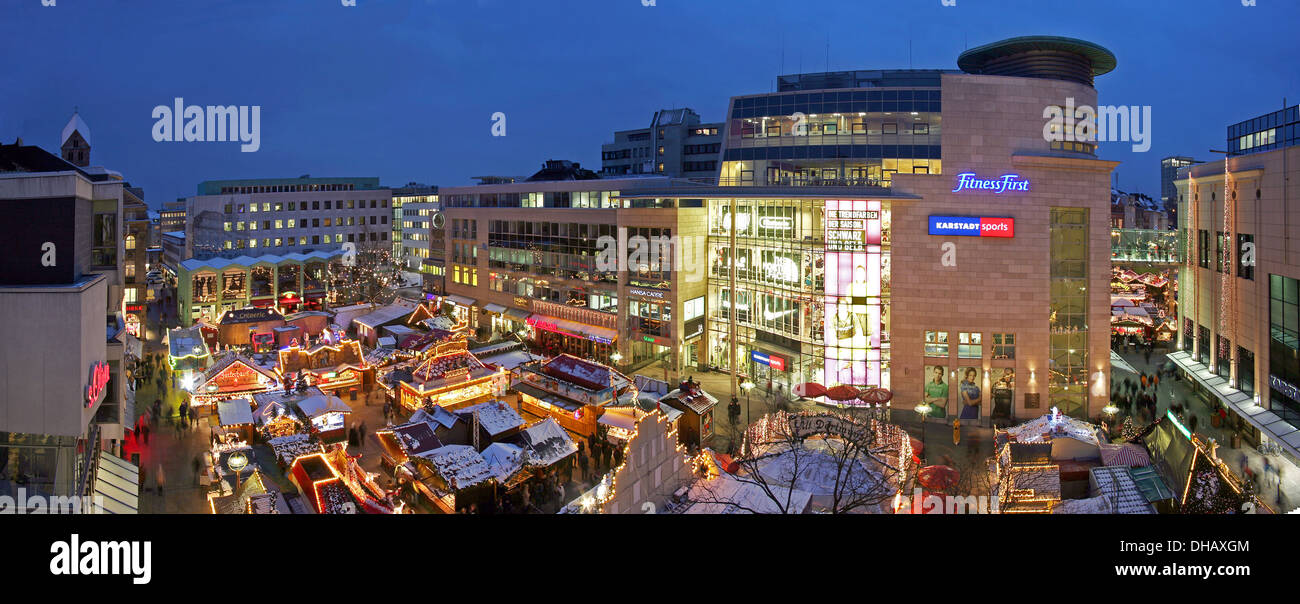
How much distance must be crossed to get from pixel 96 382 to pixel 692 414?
16.4 metres

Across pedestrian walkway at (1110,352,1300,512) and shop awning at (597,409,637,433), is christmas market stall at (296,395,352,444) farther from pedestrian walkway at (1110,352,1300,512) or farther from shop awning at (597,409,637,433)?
pedestrian walkway at (1110,352,1300,512)

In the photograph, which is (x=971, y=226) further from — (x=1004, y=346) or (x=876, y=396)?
(x=876, y=396)

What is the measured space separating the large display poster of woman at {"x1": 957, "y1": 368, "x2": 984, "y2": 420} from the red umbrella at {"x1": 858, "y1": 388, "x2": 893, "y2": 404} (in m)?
3.30

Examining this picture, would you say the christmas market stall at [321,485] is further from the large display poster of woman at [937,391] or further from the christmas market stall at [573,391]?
the large display poster of woman at [937,391]

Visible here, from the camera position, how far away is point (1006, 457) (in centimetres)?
1806

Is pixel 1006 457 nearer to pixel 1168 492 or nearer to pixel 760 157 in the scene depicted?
pixel 1168 492

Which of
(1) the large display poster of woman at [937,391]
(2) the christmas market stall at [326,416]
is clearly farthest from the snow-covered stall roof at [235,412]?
(1) the large display poster of woman at [937,391]

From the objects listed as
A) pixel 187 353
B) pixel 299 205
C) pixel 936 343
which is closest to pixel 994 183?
pixel 936 343

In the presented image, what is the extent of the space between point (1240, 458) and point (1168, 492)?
9346mm

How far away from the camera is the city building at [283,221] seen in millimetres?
64438

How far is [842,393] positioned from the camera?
26.8 meters

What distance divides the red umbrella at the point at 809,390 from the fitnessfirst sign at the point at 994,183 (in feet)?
32.2

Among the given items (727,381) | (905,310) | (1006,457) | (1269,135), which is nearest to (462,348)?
(727,381)

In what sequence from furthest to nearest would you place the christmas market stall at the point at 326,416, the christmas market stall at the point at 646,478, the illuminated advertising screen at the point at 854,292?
1. the illuminated advertising screen at the point at 854,292
2. the christmas market stall at the point at 326,416
3. the christmas market stall at the point at 646,478
